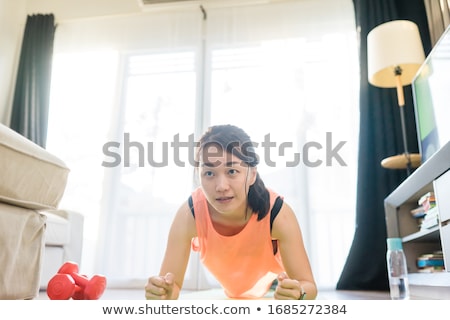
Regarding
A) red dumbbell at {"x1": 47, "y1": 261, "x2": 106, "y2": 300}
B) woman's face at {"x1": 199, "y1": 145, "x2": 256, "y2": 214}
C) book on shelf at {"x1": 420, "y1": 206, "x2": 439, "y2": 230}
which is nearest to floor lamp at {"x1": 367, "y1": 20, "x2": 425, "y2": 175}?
book on shelf at {"x1": 420, "y1": 206, "x2": 439, "y2": 230}

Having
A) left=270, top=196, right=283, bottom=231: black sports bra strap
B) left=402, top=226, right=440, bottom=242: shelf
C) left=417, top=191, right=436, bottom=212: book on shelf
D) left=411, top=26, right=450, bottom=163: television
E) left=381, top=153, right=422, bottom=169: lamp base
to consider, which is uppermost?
left=411, top=26, right=450, bottom=163: television

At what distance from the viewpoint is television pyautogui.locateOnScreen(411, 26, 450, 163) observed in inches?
73.0

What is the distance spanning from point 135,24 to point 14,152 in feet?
9.24

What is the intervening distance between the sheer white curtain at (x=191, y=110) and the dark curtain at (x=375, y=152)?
115 mm

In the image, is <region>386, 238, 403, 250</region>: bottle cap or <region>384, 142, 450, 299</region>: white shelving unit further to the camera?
<region>386, 238, 403, 250</region>: bottle cap

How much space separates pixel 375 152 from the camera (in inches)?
112

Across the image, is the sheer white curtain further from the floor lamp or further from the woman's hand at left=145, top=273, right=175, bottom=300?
the woman's hand at left=145, top=273, right=175, bottom=300

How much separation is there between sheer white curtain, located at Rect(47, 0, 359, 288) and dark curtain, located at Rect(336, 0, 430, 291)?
0.38ft

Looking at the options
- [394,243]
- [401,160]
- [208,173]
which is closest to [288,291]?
[208,173]

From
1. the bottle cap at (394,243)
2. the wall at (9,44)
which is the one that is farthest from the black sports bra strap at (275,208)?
the wall at (9,44)

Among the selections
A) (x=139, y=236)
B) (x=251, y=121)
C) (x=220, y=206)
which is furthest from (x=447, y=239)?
(x=139, y=236)

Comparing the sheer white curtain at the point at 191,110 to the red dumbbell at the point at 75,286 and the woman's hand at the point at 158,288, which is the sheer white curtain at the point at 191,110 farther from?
the woman's hand at the point at 158,288

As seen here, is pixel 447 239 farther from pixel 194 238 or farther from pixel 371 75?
pixel 371 75

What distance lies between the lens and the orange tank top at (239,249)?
1.28 meters
